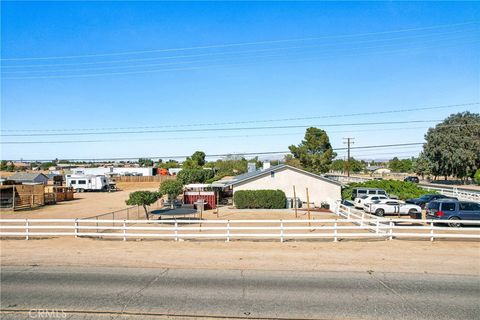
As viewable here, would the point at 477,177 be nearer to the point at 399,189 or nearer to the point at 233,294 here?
the point at 399,189

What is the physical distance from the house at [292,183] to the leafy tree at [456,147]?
43983 mm

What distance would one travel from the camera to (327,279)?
37.7ft

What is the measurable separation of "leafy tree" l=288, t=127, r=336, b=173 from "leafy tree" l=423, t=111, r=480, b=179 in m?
21.7

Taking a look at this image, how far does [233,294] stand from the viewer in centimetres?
1001

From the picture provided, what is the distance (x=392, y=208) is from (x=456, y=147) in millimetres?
53244

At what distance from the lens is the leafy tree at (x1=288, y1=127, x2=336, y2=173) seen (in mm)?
74562

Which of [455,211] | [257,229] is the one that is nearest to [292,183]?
[455,211]

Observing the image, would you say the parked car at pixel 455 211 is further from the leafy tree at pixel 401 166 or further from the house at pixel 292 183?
the leafy tree at pixel 401 166

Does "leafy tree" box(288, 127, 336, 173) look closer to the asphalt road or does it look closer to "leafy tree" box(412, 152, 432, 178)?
"leafy tree" box(412, 152, 432, 178)

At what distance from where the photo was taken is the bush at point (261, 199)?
3922cm

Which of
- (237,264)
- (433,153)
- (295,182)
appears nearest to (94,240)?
(237,264)

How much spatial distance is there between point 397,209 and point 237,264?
22757 mm

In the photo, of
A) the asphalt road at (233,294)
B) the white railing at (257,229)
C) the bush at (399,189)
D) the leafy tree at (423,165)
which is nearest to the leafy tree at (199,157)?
the leafy tree at (423,165)

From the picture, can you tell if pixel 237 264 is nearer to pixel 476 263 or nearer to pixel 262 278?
pixel 262 278
